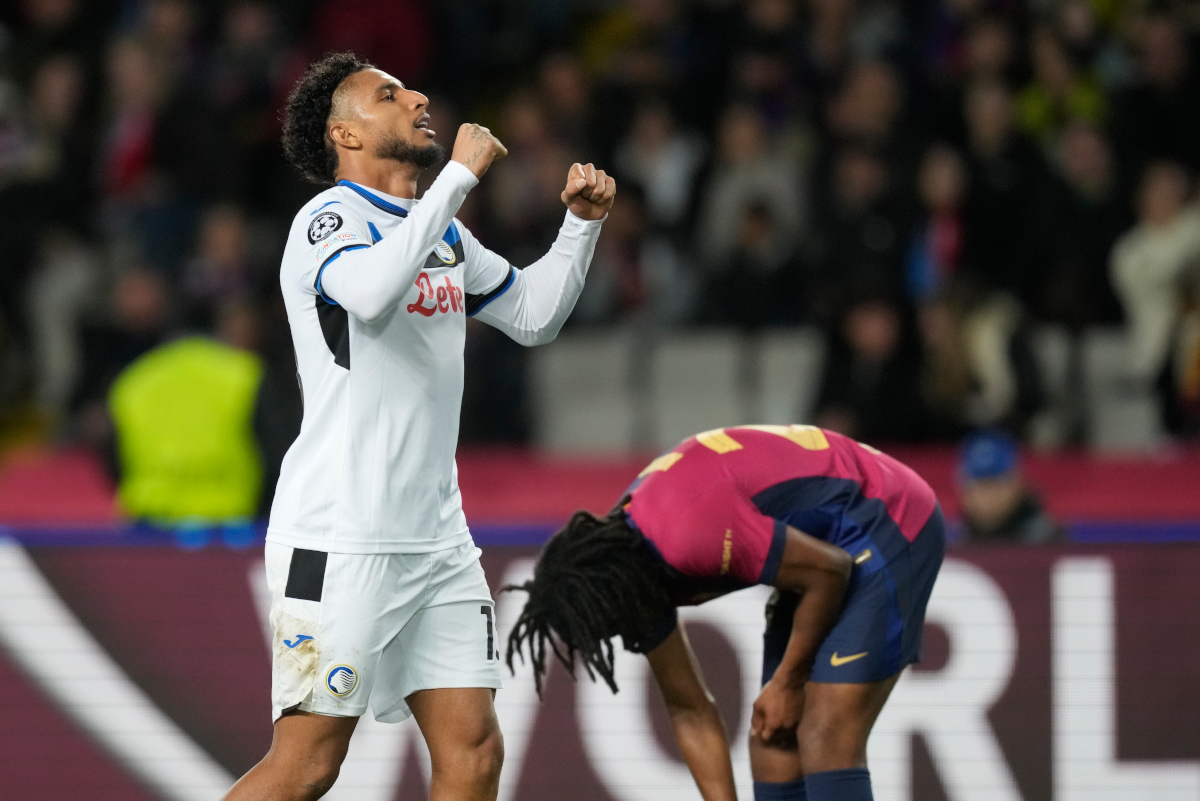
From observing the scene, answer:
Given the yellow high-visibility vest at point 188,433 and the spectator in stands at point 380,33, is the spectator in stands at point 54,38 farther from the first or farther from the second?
the yellow high-visibility vest at point 188,433

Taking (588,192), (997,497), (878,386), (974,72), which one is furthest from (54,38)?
(588,192)

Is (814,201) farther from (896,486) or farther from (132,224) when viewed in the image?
(896,486)

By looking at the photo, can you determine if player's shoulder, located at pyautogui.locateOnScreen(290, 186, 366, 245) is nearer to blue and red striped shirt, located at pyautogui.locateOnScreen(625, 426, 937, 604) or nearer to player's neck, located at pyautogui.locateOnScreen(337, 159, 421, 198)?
player's neck, located at pyautogui.locateOnScreen(337, 159, 421, 198)

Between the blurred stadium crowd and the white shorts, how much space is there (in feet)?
14.4

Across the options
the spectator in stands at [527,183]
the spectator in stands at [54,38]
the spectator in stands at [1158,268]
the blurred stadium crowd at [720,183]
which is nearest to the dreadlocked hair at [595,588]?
the blurred stadium crowd at [720,183]

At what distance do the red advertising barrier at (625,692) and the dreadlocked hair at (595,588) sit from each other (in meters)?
1.38

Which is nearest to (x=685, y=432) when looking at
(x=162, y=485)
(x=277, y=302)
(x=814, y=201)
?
(x=814, y=201)

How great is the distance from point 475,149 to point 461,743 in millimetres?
1358

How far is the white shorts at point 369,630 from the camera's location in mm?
3764

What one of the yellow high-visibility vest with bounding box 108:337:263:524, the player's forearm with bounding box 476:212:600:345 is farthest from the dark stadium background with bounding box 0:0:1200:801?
the player's forearm with bounding box 476:212:600:345

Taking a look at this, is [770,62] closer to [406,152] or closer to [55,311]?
[55,311]

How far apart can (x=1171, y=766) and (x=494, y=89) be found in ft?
22.9

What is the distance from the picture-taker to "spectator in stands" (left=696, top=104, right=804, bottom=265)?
30.3 ft

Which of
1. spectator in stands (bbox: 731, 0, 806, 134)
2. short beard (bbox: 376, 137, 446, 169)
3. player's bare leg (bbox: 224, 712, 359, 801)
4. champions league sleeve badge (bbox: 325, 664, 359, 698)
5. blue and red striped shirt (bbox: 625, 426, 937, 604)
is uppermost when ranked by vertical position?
spectator in stands (bbox: 731, 0, 806, 134)
